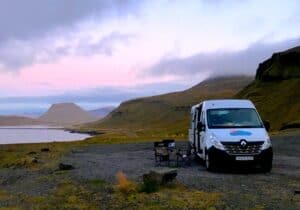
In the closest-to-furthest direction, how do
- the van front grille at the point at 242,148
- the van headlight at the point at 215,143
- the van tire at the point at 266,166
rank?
the van front grille at the point at 242,148 → the van headlight at the point at 215,143 → the van tire at the point at 266,166

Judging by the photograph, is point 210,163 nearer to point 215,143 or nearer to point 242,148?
point 215,143

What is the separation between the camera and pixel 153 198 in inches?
488

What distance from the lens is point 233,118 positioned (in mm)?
18406

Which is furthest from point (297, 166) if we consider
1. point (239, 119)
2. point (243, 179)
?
point (243, 179)

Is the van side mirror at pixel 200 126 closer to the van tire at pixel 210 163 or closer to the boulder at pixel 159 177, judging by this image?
the van tire at pixel 210 163

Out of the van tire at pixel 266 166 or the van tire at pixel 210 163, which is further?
the van tire at pixel 210 163

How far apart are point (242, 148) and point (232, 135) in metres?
0.53

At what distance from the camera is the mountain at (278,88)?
8741 centimetres

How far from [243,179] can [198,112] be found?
5.65 metres

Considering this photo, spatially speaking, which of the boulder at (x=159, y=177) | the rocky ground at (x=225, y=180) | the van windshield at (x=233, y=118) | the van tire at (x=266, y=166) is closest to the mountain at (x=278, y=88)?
the van windshield at (x=233, y=118)

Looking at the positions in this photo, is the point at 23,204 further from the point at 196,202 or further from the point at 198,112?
the point at 198,112

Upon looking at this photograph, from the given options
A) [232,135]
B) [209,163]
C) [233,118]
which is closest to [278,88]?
[233,118]

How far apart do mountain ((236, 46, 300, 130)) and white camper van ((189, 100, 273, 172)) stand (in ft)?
207

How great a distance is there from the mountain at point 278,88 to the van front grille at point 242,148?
64.9 m
